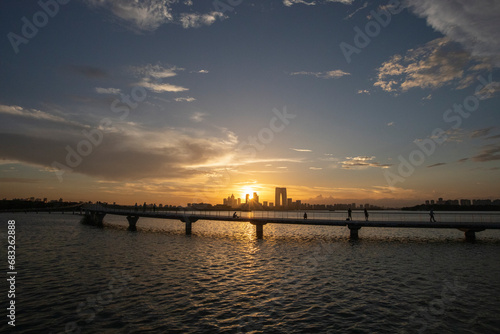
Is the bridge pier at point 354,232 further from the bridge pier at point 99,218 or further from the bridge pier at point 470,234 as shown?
the bridge pier at point 99,218

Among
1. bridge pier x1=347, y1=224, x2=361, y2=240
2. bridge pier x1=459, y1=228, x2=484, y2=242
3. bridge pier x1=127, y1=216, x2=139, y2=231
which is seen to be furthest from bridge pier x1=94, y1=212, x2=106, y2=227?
bridge pier x1=459, y1=228, x2=484, y2=242

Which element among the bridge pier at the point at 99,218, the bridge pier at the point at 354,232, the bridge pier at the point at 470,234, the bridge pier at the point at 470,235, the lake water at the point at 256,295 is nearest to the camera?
the lake water at the point at 256,295

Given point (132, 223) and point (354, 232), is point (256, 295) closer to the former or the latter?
point (354, 232)

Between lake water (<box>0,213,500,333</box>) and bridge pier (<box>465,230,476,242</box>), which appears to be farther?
bridge pier (<box>465,230,476,242</box>)

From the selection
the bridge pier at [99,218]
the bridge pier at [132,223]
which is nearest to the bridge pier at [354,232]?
the bridge pier at [132,223]

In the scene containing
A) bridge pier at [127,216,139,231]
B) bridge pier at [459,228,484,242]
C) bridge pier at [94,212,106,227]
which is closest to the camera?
bridge pier at [459,228,484,242]

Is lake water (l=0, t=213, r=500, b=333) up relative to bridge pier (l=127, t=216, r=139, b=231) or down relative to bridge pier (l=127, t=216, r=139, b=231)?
down

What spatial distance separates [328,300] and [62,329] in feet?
54.7

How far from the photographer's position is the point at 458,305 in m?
18.7

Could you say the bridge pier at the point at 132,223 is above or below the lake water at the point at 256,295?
above

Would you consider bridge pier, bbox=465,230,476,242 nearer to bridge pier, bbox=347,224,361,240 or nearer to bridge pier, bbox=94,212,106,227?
bridge pier, bbox=347,224,361,240

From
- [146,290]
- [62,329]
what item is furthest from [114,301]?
[62,329]

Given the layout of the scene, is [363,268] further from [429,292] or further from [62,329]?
[62,329]

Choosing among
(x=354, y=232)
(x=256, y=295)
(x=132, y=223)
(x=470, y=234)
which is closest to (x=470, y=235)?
(x=470, y=234)
